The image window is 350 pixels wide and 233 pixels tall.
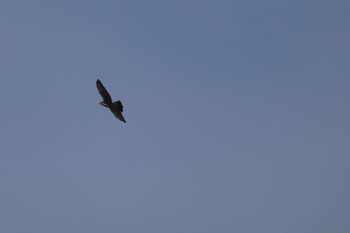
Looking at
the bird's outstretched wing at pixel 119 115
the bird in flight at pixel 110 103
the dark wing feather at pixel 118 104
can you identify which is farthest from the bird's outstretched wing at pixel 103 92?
the bird's outstretched wing at pixel 119 115

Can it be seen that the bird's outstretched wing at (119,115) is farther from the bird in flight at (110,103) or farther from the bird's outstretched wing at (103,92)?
the bird's outstretched wing at (103,92)

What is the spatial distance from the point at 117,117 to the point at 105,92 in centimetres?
235

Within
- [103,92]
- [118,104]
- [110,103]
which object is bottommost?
[110,103]

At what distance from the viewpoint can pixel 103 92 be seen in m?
50.2

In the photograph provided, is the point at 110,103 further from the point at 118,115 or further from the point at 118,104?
the point at 118,115

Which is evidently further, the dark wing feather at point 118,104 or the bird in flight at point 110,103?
the dark wing feather at point 118,104

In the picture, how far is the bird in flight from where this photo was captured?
50069mm

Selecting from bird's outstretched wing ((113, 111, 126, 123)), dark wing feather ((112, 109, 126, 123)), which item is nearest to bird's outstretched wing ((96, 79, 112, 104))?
dark wing feather ((112, 109, 126, 123))

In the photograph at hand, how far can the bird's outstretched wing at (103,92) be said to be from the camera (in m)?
50.0

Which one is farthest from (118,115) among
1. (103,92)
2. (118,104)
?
(103,92)

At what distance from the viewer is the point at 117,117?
51.5 m

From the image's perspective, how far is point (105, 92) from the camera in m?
50.2

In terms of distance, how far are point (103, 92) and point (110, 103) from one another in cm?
111

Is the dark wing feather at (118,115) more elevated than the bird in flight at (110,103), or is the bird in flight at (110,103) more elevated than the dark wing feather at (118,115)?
the bird in flight at (110,103)
